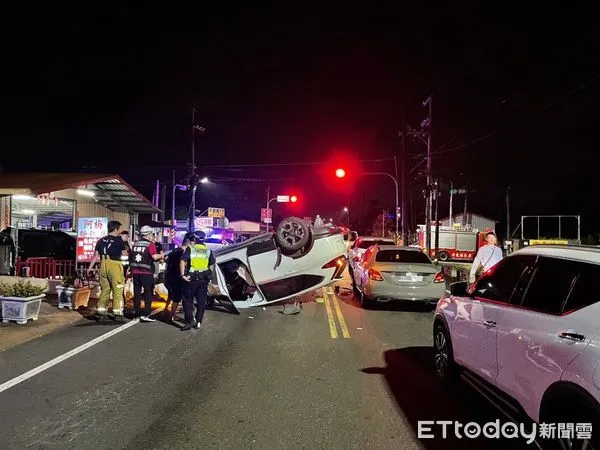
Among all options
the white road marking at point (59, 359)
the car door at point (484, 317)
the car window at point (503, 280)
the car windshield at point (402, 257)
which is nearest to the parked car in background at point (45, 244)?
the white road marking at point (59, 359)

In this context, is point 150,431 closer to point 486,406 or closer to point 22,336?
point 486,406

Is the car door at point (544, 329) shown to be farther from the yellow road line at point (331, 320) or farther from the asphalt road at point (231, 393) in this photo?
the yellow road line at point (331, 320)

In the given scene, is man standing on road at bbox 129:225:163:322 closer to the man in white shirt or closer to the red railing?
the red railing

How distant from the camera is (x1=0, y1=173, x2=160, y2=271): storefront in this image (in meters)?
12.8

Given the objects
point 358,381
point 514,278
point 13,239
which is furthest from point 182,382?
point 13,239

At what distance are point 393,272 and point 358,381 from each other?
5366 millimetres

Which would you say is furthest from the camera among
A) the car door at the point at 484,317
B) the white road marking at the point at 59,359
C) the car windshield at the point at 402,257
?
the car windshield at the point at 402,257

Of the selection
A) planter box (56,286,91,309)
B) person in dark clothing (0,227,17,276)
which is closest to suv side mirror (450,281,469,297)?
planter box (56,286,91,309)

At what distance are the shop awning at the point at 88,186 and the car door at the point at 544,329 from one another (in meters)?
10.8

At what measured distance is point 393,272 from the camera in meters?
10.8

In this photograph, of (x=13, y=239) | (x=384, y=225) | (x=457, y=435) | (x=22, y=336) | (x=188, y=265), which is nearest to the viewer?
(x=457, y=435)

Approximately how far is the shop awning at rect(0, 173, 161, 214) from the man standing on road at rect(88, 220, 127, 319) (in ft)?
10.9

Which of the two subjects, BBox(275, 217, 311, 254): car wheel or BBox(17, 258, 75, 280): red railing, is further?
BBox(17, 258, 75, 280): red railing

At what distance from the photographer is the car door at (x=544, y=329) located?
3.09m
